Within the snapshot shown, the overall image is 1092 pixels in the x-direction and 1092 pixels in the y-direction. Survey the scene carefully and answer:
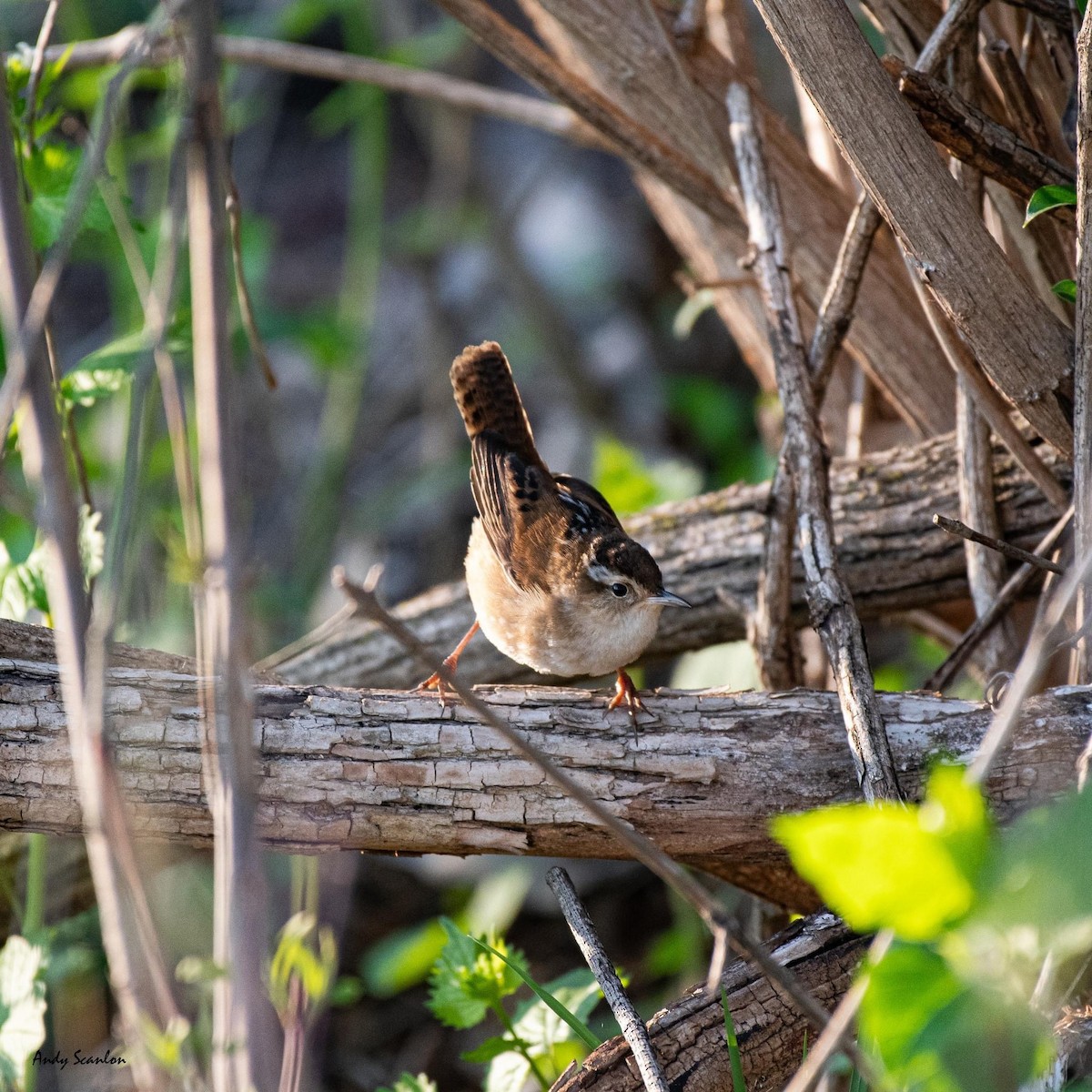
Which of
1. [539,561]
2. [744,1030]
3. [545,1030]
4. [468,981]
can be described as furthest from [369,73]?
[744,1030]

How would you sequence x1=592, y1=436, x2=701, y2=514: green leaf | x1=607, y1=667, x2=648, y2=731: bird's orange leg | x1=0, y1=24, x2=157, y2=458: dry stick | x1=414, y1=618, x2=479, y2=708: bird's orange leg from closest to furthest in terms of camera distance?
1. x1=0, y1=24, x2=157, y2=458: dry stick
2. x1=607, y1=667, x2=648, y2=731: bird's orange leg
3. x1=414, y1=618, x2=479, y2=708: bird's orange leg
4. x1=592, y1=436, x2=701, y2=514: green leaf

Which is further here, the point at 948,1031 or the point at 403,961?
the point at 403,961

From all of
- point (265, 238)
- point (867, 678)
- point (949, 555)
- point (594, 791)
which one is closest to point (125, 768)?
point (594, 791)

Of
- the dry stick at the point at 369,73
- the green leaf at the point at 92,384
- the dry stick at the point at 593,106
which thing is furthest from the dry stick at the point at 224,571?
the dry stick at the point at 369,73

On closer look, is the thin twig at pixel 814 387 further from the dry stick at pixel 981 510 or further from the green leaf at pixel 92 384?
the green leaf at pixel 92 384

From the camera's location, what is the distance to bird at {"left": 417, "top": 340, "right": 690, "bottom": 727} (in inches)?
132

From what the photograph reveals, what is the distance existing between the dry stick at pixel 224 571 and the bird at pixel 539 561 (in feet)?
5.34

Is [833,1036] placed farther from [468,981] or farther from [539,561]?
[539,561]

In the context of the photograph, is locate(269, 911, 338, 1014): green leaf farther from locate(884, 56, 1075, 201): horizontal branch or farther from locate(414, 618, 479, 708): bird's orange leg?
locate(884, 56, 1075, 201): horizontal branch

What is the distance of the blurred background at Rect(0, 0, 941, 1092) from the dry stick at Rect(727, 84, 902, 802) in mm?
1505

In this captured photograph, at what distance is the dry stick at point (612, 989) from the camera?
2090 mm

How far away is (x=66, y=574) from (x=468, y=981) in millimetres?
1551

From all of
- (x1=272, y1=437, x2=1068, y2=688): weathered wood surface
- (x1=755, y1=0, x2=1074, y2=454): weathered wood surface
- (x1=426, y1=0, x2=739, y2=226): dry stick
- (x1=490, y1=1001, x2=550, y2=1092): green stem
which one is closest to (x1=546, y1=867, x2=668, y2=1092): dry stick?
(x1=490, y1=1001, x2=550, y2=1092): green stem

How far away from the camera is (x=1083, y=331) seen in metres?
2.48
